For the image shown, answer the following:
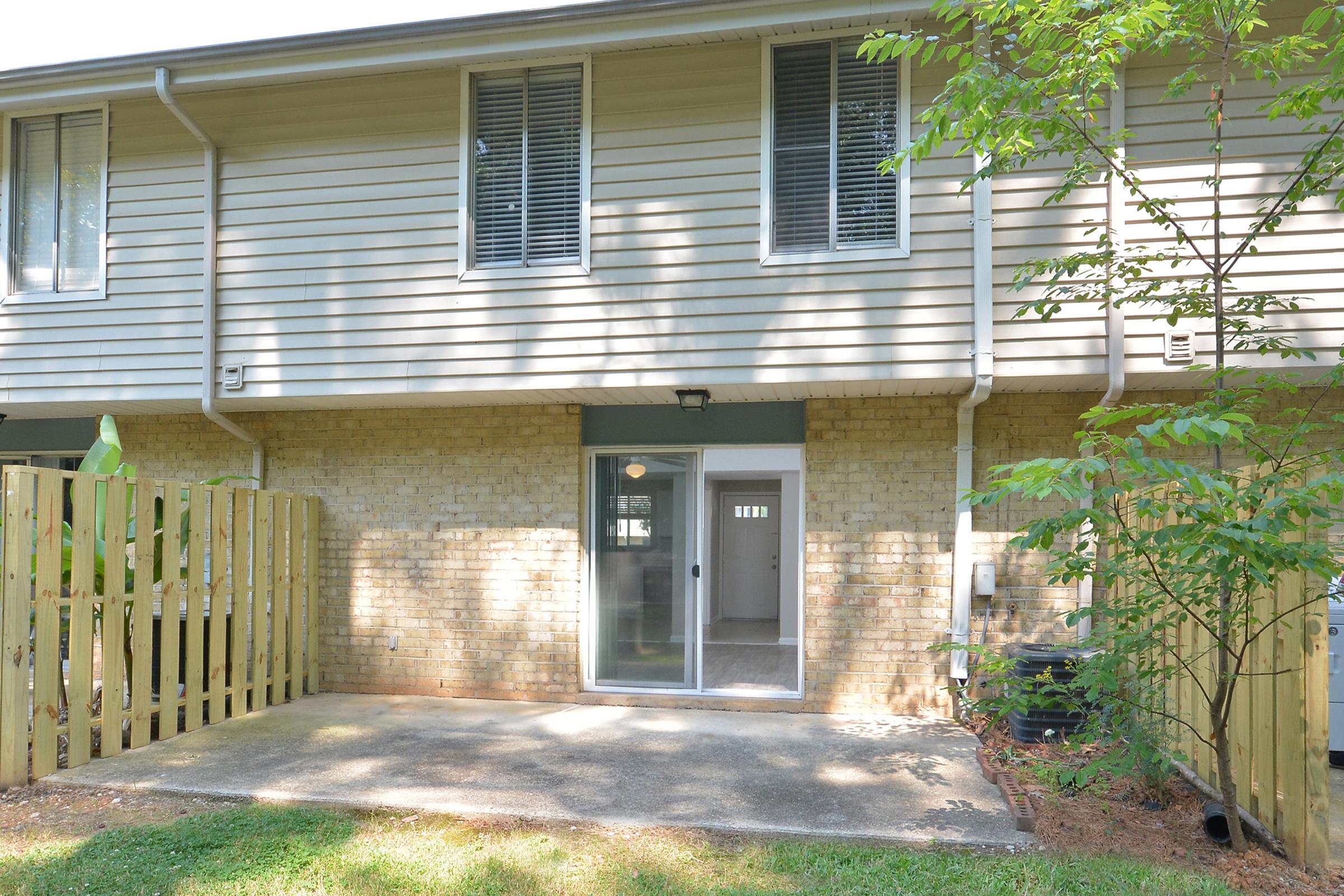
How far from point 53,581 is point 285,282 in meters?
3.00

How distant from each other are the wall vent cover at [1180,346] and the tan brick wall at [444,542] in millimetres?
4579

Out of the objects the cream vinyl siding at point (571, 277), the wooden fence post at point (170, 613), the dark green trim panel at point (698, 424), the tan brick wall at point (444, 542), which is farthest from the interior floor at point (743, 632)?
the wooden fence post at point (170, 613)

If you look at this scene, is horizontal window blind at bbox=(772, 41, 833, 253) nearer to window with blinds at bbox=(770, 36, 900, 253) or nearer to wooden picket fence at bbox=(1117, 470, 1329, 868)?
window with blinds at bbox=(770, 36, 900, 253)

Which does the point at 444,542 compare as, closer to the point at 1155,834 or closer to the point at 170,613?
the point at 170,613

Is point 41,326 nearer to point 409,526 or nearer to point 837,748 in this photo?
point 409,526

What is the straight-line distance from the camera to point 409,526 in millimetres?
8203

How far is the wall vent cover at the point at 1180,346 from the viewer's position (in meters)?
6.32

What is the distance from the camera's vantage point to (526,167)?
7543mm

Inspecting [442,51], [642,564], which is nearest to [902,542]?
[642,564]

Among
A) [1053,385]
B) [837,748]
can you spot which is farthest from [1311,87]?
[837,748]

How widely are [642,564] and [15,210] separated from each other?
638cm

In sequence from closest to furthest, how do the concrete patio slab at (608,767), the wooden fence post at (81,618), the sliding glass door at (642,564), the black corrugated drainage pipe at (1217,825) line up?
the black corrugated drainage pipe at (1217,825) < the concrete patio slab at (608,767) < the wooden fence post at (81,618) < the sliding glass door at (642,564)

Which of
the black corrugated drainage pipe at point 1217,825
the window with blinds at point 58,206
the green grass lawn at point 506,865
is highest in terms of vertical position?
the window with blinds at point 58,206

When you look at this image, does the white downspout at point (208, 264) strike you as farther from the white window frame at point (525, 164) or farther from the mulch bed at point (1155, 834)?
the mulch bed at point (1155, 834)
